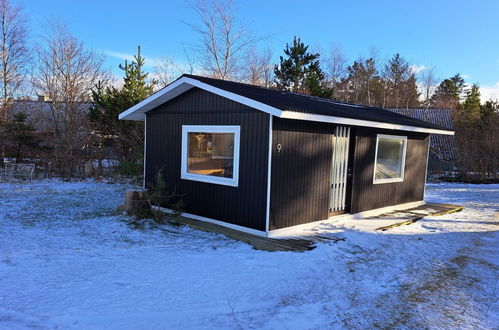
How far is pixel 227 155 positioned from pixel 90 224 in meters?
2.77

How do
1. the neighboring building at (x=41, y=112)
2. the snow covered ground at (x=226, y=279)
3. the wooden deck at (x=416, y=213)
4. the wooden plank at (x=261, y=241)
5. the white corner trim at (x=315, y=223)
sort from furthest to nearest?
1. the neighboring building at (x=41, y=112)
2. the wooden deck at (x=416, y=213)
3. the white corner trim at (x=315, y=223)
4. the wooden plank at (x=261, y=241)
5. the snow covered ground at (x=226, y=279)

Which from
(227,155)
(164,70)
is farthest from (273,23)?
(227,155)

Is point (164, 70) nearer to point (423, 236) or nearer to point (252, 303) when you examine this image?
point (423, 236)

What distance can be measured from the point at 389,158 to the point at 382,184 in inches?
28.4

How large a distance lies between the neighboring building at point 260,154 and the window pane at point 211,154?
0.02m

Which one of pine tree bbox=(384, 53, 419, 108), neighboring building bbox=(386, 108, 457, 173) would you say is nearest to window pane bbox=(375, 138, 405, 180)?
Answer: neighboring building bbox=(386, 108, 457, 173)

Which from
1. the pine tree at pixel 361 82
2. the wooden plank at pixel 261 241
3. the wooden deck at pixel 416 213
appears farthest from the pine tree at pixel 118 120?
the pine tree at pixel 361 82

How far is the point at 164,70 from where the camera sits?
2202cm

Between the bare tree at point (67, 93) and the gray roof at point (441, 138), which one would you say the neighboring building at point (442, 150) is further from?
the bare tree at point (67, 93)

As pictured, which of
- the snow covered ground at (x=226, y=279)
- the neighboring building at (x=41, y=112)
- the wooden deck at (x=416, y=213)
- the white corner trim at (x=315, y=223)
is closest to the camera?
the snow covered ground at (x=226, y=279)

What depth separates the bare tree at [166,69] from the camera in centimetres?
2189

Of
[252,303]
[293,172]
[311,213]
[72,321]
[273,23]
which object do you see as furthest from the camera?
[273,23]

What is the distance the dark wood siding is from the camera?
6199 mm

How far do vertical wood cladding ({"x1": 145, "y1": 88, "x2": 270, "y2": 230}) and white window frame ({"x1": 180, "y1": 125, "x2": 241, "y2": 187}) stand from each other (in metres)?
0.08
